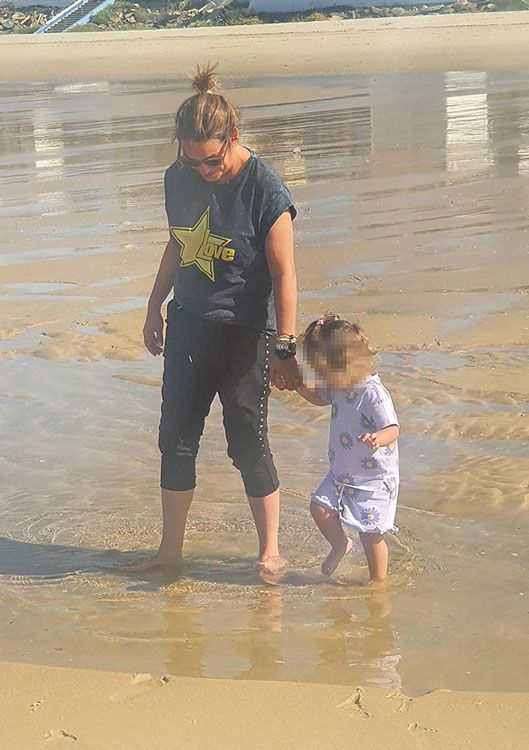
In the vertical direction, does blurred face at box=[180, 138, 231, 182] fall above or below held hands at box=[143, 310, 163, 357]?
above

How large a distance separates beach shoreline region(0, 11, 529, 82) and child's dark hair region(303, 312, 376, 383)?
24155 millimetres

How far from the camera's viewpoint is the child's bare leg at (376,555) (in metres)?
4.16

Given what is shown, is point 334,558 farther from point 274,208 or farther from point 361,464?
point 274,208

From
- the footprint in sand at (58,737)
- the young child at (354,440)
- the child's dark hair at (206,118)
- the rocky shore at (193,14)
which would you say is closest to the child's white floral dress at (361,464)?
the young child at (354,440)

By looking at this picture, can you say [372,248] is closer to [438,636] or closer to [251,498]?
[251,498]

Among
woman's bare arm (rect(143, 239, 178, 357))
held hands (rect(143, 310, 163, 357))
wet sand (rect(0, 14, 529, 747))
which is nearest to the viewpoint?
wet sand (rect(0, 14, 529, 747))

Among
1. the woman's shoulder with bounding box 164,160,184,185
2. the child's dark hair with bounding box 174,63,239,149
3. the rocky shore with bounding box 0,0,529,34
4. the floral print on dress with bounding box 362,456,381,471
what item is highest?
the rocky shore with bounding box 0,0,529,34

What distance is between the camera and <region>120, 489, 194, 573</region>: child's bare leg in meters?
4.36

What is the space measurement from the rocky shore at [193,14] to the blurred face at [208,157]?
47831mm

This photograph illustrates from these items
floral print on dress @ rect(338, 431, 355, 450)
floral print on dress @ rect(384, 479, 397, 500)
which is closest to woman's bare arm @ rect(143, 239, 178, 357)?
floral print on dress @ rect(338, 431, 355, 450)

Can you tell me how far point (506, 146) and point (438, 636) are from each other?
1112cm

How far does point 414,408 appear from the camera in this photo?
5.96m

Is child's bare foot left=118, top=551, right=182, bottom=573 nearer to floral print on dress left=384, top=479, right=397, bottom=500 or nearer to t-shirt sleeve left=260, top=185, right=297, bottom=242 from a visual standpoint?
floral print on dress left=384, top=479, right=397, bottom=500

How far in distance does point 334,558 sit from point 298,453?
133 cm
